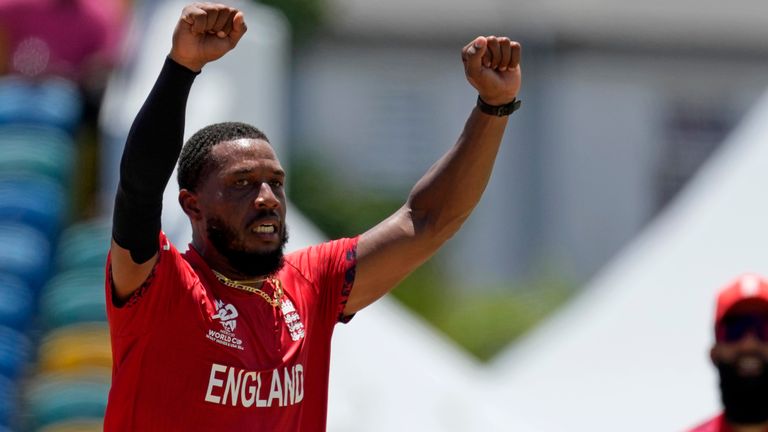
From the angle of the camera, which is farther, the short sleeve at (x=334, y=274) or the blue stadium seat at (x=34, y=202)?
the blue stadium seat at (x=34, y=202)

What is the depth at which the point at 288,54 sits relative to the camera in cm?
2928

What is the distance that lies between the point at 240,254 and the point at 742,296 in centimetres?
176

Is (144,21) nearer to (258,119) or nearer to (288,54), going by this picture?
(258,119)

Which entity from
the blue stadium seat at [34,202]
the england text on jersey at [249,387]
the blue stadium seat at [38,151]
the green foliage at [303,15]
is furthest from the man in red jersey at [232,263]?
the green foliage at [303,15]

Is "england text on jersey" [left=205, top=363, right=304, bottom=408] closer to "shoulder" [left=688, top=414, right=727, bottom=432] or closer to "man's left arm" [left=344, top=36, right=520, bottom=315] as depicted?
"man's left arm" [left=344, top=36, right=520, bottom=315]

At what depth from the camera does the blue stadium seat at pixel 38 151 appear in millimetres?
9789

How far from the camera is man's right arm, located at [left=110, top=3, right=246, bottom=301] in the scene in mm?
3879

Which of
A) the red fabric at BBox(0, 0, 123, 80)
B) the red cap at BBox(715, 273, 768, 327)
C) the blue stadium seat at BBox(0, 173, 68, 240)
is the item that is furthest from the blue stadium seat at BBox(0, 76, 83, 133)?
the red cap at BBox(715, 273, 768, 327)

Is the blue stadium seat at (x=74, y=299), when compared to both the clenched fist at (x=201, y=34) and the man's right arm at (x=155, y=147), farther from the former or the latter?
the clenched fist at (x=201, y=34)

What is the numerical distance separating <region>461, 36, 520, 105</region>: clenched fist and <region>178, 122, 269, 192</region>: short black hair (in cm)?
59

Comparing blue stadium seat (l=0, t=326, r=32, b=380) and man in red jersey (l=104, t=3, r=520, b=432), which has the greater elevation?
man in red jersey (l=104, t=3, r=520, b=432)

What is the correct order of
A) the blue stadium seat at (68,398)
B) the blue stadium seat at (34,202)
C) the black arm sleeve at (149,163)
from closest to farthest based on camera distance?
1. the black arm sleeve at (149,163)
2. the blue stadium seat at (68,398)
3. the blue stadium seat at (34,202)

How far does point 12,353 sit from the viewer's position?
8.43m

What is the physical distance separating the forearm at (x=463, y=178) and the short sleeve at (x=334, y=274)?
8.2 inches
